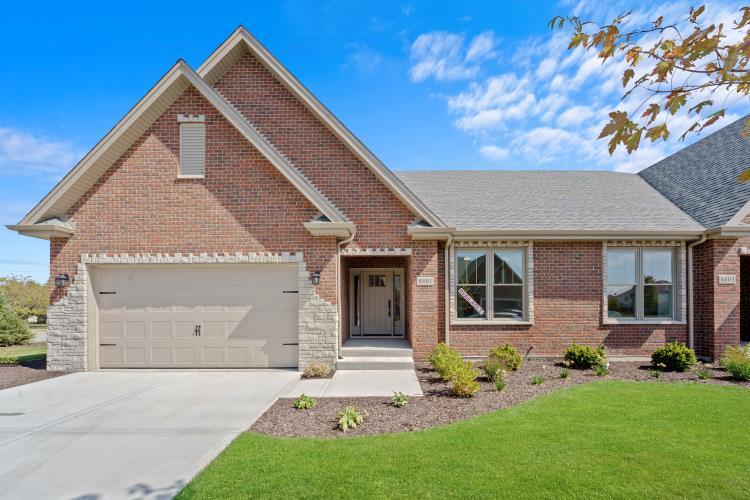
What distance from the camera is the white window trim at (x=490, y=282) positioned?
11.6 meters

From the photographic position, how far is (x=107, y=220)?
1012cm

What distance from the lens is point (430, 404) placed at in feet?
24.4

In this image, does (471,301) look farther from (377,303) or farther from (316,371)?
(316,371)

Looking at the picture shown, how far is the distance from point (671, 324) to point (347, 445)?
10640 mm

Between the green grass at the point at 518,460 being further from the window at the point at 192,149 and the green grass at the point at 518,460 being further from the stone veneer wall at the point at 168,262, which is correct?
the window at the point at 192,149

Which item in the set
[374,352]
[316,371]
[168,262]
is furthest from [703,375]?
[168,262]

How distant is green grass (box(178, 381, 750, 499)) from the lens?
169 inches

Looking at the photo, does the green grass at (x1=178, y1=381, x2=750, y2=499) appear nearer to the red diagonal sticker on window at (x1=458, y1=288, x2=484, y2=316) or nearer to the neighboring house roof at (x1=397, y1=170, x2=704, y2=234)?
the red diagonal sticker on window at (x1=458, y1=288, x2=484, y2=316)

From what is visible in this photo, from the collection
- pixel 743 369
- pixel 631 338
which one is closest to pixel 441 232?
pixel 631 338

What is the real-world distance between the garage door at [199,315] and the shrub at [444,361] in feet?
11.3

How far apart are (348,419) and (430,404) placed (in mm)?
1844

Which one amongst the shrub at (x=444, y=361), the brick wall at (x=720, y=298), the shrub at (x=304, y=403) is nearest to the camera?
the shrub at (x=304, y=403)

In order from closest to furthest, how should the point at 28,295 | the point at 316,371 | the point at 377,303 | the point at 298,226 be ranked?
1. the point at 316,371
2. the point at 298,226
3. the point at 377,303
4. the point at 28,295

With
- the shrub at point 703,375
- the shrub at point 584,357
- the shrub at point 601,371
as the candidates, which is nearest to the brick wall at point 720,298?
the shrub at point 703,375
